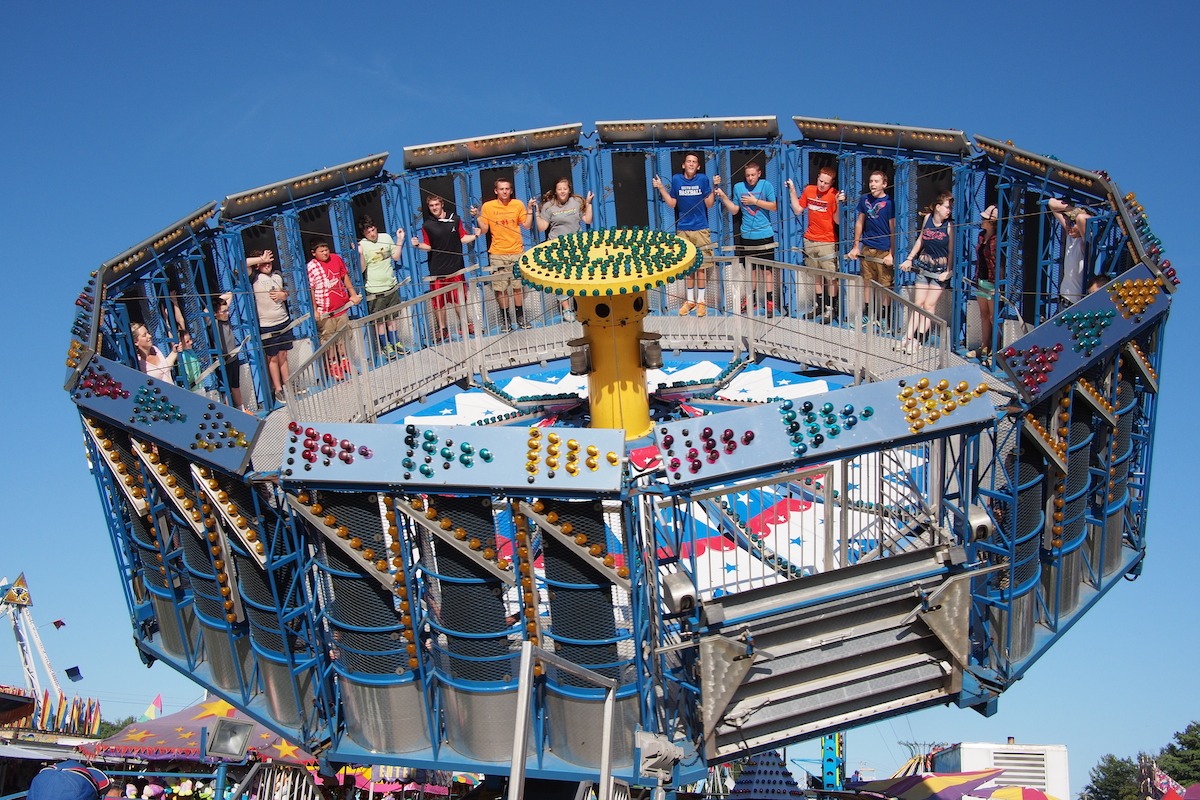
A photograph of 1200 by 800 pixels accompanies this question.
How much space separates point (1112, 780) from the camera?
Result: 172ft

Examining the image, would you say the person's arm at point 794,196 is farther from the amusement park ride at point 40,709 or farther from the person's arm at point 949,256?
the amusement park ride at point 40,709

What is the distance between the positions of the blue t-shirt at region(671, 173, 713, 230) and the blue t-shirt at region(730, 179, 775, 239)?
1130 millimetres

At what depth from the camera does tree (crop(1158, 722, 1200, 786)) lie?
50.3m

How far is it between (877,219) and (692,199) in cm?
598

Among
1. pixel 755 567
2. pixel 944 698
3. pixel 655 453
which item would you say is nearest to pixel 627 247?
pixel 655 453

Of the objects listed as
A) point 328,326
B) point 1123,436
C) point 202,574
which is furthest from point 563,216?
point 1123,436

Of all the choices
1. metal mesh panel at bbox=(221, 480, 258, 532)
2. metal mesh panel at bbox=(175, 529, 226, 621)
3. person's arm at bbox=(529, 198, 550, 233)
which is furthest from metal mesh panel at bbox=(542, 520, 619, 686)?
person's arm at bbox=(529, 198, 550, 233)

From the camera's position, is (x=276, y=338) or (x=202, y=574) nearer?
(x=202, y=574)

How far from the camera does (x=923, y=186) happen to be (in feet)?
125

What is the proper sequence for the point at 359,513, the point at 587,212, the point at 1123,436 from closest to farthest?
the point at 359,513, the point at 1123,436, the point at 587,212

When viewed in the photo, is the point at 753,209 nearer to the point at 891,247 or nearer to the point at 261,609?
the point at 891,247

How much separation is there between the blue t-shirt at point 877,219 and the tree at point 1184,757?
25.4 metres

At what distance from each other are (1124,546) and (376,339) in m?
21.2

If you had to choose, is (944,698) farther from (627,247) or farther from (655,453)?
(627,247)
